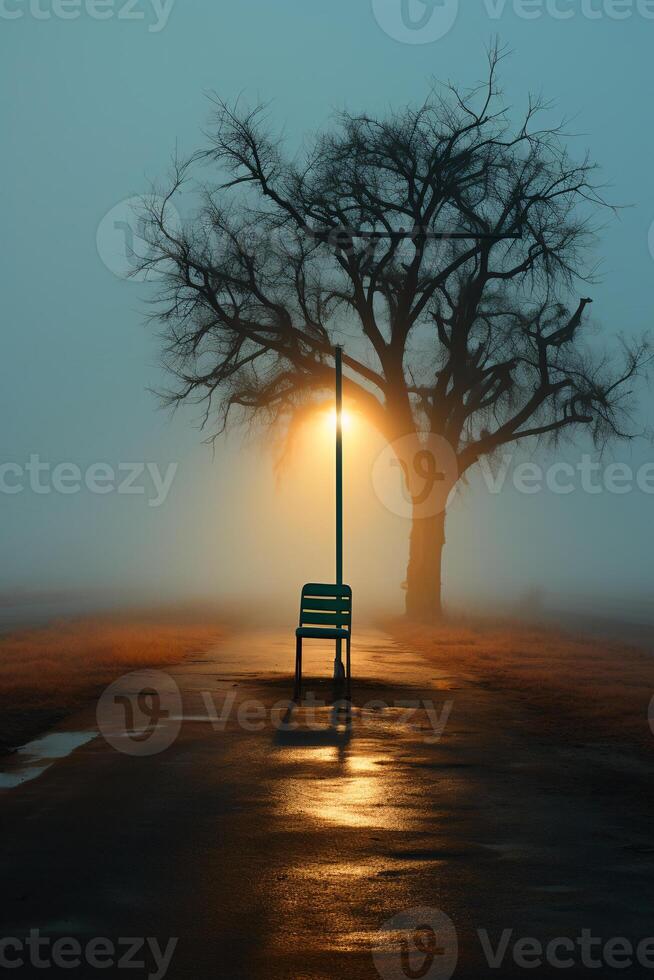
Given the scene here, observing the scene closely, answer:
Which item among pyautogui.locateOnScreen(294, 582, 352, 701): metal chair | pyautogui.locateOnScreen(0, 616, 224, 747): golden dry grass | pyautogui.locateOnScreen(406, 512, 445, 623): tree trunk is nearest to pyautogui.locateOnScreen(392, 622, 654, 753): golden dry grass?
pyautogui.locateOnScreen(294, 582, 352, 701): metal chair

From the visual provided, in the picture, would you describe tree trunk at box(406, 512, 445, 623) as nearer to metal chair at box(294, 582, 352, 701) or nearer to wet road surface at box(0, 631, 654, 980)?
metal chair at box(294, 582, 352, 701)

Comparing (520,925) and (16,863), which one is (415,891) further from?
(16,863)

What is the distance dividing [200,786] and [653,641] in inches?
911

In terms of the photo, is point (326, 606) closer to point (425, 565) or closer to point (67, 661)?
point (67, 661)

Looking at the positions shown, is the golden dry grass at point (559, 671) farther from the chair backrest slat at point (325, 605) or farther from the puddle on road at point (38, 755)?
the puddle on road at point (38, 755)

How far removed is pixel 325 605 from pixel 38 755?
20.6ft

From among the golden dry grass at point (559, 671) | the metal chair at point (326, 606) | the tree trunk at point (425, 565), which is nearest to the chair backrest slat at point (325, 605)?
the metal chair at point (326, 606)

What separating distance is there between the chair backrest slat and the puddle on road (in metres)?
4.86

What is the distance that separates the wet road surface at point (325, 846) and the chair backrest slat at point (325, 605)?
3.29 metres

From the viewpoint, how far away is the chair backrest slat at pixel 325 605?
1600cm

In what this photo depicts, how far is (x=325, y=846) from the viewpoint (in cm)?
713

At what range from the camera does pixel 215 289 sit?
33.4 meters

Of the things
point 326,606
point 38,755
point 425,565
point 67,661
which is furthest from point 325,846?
point 425,565

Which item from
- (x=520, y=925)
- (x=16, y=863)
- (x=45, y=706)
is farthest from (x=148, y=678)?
(x=520, y=925)
